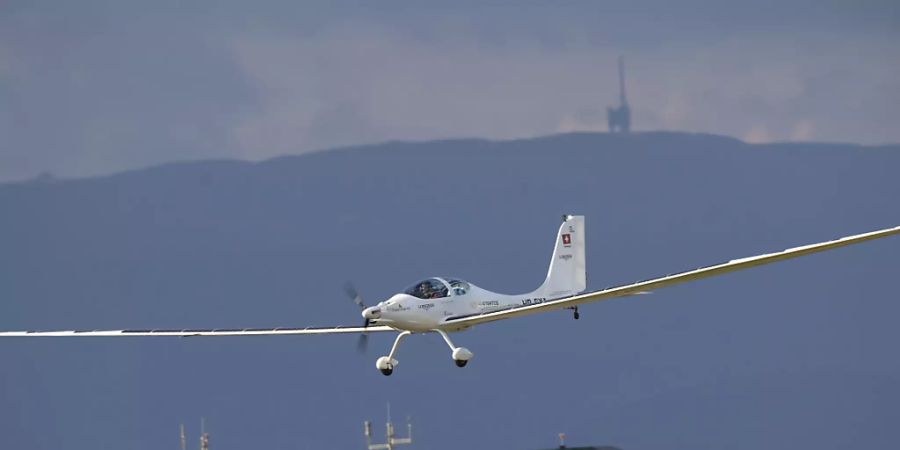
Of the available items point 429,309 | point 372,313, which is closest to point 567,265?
point 429,309

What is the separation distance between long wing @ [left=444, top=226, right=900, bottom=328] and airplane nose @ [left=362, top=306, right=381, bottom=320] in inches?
91.8

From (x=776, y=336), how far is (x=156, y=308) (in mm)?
41358

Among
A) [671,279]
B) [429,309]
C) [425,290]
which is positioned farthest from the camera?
[425,290]

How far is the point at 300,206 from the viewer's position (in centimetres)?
13425

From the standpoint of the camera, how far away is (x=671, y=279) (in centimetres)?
5162

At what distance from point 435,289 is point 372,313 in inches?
97.4

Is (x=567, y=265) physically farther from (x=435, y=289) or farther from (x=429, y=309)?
(x=429, y=309)

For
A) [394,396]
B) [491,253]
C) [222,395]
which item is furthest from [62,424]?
[491,253]

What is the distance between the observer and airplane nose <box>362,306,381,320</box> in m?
56.6

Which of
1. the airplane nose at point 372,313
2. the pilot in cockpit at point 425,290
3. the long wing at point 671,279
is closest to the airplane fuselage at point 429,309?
the airplane nose at point 372,313

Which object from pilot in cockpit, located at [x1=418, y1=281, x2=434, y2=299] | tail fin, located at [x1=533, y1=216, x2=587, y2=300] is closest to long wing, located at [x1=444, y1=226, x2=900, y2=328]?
pilot in cockpit, located at [x1=418, y1=281, x2=434, y2=299]

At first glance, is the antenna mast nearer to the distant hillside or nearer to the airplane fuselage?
the distant hillside

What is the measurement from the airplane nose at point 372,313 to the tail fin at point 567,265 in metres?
8.47

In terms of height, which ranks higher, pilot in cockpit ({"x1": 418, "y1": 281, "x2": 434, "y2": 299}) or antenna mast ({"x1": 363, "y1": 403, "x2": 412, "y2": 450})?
pilot in cockpit ({"x1": 418, "y1": 281, "x2": 434, "y2": 299})
